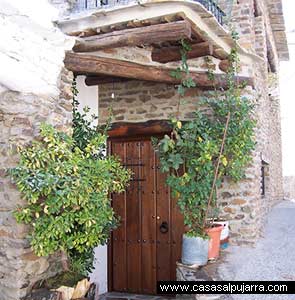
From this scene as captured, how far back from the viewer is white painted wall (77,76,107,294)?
5594mm

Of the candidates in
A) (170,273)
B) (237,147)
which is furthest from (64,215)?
(170,273)

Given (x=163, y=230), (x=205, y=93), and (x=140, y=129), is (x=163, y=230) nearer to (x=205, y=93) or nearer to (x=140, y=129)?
(x=140, y=129)

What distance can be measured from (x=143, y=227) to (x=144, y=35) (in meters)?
2.94

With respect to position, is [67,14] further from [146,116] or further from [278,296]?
[278,296]

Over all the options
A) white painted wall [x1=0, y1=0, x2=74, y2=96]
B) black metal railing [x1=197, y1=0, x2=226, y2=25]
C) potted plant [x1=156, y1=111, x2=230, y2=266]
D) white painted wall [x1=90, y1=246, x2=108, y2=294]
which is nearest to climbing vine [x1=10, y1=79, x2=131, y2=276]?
white painted wall [x1=0, y1=0, x2=74, y2=96]

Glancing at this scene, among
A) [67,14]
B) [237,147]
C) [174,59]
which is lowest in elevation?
[237,147]

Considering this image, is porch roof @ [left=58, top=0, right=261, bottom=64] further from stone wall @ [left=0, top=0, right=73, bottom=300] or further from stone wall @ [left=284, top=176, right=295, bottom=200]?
stone wall @ [left=284, top=176, right=295, bottom=200]

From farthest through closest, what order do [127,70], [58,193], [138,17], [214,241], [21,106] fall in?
[214,241] < [127,70] < [138,17] < [21,106] < [58,193]

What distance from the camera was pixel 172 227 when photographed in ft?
18.5

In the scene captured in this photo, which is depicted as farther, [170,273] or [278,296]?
[170,273]

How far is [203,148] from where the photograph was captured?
4547 mm

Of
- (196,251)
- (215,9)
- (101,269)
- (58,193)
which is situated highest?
(215,9)

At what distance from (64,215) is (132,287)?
290 centimetres

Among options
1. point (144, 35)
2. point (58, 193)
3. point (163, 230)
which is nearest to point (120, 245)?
point (163, 230)
